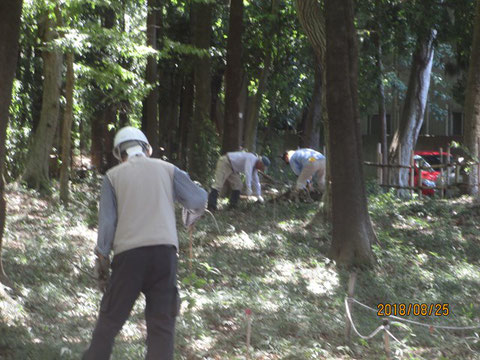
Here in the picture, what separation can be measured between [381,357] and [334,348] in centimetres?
50

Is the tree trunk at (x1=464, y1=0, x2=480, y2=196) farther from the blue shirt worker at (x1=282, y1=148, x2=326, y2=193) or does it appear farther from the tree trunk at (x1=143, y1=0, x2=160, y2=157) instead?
the tree trunk at (x1=143, y1=0, x2=160, y2=157)

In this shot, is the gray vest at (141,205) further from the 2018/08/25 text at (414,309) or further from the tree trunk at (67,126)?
the tree trunk at (67,126)

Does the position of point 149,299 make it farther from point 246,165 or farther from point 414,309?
point 246,165

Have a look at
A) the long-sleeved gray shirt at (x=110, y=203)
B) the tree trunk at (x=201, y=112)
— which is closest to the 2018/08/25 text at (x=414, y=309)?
the long-sleeved gray shirt at (x=110, y=203)

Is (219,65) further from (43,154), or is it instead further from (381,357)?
(381,357)

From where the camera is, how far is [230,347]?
795 cm

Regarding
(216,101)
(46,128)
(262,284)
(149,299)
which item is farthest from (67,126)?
(216,101)

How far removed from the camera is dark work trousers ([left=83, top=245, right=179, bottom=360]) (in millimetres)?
5582

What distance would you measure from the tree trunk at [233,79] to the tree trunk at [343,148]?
Answer: 8.04m

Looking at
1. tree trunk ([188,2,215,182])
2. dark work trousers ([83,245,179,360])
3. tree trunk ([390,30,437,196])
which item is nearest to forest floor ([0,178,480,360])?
dark work trousers ([83,245,179,360])

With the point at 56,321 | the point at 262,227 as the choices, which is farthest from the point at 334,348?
the point at 262,227

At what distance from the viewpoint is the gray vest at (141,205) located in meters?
5.64

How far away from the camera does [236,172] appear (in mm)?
17672

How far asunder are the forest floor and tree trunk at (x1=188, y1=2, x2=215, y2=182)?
4979 millimetres
